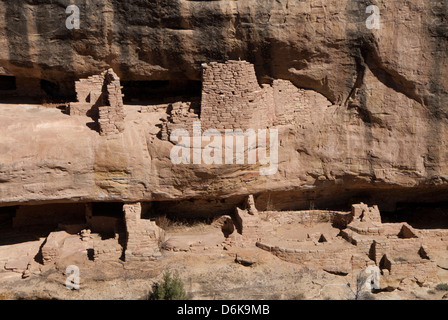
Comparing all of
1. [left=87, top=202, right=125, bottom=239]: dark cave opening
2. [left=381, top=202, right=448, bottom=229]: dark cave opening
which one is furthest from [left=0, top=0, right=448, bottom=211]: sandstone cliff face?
[left=381, top=202, right=448, bottom=229]: dark cave opening

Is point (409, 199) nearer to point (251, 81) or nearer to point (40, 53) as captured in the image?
point (251, 81)

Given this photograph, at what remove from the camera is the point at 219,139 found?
927cm

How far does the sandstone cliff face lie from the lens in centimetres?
881

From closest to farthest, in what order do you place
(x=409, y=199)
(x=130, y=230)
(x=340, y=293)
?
(x=340, y=293), (x=130, y=230), (x=409, y=199)

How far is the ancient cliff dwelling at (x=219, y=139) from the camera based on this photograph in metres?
8.80

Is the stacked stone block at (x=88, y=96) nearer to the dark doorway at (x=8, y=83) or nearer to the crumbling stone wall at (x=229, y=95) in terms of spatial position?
the dark doorway at (x=8, y=83)

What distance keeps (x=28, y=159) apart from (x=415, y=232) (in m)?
6.99

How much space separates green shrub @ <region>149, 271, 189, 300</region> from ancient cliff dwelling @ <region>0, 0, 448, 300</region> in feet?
0.75

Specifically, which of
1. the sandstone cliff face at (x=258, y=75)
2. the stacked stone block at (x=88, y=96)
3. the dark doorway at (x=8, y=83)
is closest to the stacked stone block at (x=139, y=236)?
the sandstone cliff face at (x=258, y=75)

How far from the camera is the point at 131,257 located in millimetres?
Answer: 9047

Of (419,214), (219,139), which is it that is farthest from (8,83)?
(419,214)

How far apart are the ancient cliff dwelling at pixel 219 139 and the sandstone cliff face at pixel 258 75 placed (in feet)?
0.09

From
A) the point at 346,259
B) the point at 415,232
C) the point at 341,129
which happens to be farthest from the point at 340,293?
the point at 341,129

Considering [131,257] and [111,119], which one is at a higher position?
[111,119]
